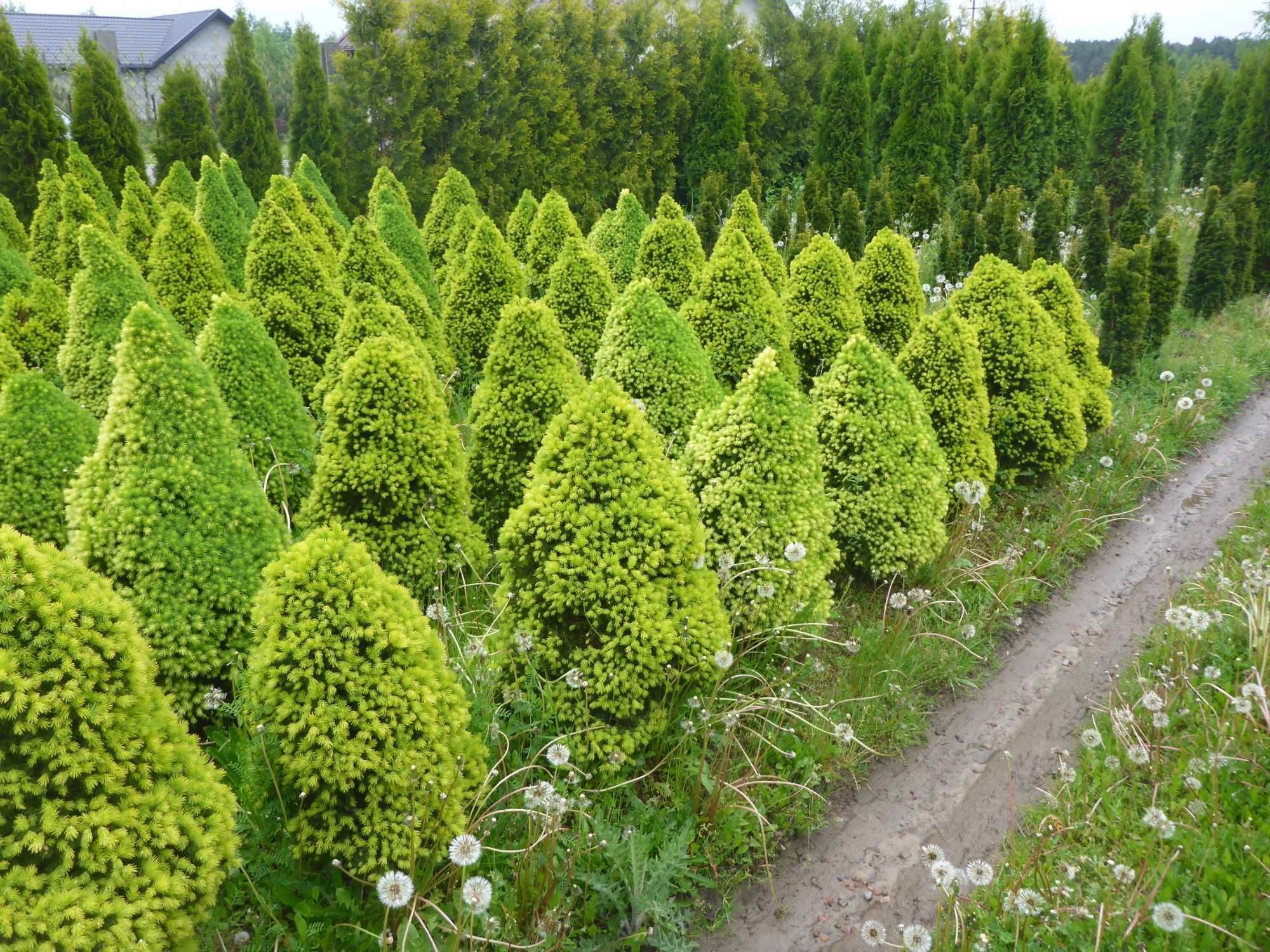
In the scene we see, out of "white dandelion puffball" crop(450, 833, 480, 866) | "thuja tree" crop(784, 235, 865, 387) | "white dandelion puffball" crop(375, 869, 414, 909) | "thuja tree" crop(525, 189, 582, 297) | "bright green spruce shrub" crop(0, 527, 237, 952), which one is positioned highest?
"thuja tree" crop(525, 189, 582, 297)

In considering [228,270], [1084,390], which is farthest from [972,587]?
[228,270]

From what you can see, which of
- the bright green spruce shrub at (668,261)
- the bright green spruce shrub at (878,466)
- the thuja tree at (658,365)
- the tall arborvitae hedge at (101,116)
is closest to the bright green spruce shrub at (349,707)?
the bright green spruce shrub at (878,466)

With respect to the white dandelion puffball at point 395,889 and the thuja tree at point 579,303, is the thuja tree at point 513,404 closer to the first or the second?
the thuja tree at point 579,303

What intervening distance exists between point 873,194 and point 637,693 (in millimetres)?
13359

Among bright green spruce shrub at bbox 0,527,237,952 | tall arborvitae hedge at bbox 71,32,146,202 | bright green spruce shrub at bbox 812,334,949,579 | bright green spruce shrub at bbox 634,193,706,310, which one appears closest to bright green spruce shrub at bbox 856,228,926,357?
bright green spruce shrub at bbox 634,193,706,310

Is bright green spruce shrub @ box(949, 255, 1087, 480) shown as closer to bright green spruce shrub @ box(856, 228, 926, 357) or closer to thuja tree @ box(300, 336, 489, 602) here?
bright green spruce shrub @ box(856, 228, 926, 357)

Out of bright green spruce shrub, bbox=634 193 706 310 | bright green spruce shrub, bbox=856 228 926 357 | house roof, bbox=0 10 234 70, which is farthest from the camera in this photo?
house roof, bbox=0 10 234 70

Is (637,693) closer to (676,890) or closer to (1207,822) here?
(676,890)

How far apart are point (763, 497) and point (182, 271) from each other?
677 centimetres

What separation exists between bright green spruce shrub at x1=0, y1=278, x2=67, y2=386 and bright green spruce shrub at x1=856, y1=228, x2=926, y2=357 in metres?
7.58

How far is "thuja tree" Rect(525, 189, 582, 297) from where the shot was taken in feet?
31.8

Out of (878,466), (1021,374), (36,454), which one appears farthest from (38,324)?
(1021,374)

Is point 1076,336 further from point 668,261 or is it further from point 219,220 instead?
point 219,220

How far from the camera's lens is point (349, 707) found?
2.76m
